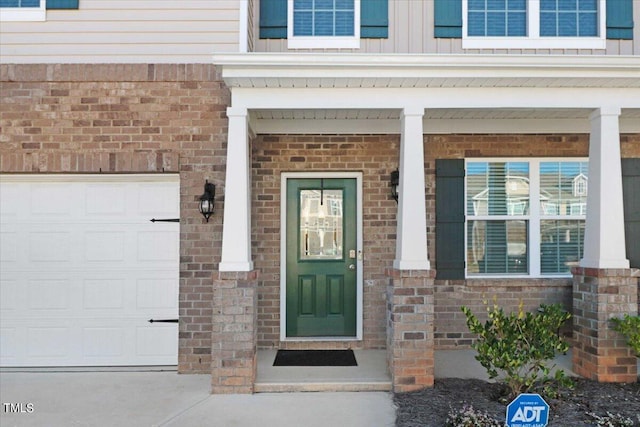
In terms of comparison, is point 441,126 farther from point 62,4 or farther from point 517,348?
point 62,4

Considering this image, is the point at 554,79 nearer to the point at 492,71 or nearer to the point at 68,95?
the point at 492,71

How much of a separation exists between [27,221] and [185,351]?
2.36 metres

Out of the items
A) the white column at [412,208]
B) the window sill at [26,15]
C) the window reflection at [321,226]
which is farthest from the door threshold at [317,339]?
the window sill at [26,15]

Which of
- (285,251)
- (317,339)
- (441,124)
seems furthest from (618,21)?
(317,339)

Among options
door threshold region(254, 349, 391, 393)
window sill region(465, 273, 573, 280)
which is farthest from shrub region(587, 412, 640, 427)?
window sill region(465, 273, 573, 280)

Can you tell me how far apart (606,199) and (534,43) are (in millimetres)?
2126

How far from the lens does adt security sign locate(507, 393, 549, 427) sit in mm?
3014

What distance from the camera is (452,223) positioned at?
621 cm

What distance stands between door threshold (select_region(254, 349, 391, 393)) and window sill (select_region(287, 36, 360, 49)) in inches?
144

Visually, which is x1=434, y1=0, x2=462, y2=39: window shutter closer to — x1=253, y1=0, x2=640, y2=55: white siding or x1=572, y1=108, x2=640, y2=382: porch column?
x1=253, y1=0, x2=640, y2=55: white siding

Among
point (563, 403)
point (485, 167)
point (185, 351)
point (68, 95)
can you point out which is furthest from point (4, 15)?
point (563, 403)

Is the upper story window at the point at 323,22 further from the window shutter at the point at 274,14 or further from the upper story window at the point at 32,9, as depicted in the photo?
the upper story window at the point at 32,9

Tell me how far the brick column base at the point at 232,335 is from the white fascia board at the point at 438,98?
1793 mm

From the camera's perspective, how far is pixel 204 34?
5.70 metres
